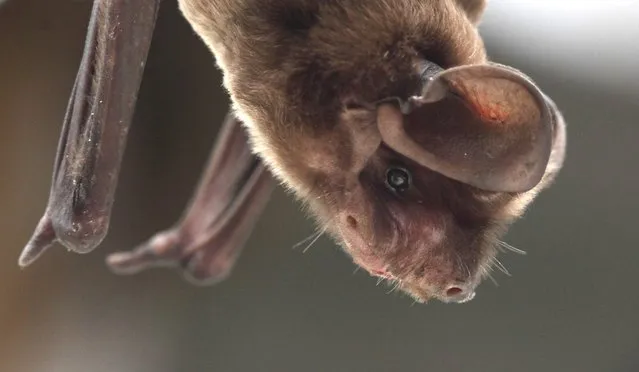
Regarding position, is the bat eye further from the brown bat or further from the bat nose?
the bat nose

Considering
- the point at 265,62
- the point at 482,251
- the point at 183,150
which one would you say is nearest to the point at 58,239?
the point at 265,62

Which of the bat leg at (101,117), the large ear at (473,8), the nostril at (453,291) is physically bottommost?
the bat leg at (101,117)

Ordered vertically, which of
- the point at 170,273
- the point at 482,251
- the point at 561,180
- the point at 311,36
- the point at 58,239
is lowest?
the point at 170,273

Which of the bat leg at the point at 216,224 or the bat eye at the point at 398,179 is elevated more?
the bat eye at the point at 398,179

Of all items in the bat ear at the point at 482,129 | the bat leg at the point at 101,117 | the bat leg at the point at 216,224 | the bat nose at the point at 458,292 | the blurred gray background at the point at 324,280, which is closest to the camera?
the bat ear at the point at 482,129

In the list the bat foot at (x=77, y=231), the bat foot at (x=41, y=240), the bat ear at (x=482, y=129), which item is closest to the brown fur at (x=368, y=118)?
the bat ear at (x=482, y=129)

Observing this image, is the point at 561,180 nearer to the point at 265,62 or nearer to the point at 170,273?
the point at 170,273

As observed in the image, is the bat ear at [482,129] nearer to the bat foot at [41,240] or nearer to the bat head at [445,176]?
the bat head at [445,176]
